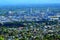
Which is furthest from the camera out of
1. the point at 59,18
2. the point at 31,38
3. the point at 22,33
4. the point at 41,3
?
the point at 41,3

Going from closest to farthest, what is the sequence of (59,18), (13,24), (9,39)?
(9,39) → (13,24) → (59,18)

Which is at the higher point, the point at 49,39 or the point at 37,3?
→ the point at 49,39

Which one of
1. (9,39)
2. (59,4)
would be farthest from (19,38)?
(59,4)

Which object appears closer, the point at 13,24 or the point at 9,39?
the point at 9,39

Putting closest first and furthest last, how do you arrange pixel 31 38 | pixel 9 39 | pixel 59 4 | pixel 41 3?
pixel 9 39
pixel 31 38
pixel 59 4
pixel 41 3

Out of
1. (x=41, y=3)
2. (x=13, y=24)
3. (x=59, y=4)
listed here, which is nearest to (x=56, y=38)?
(x=13, y=24)

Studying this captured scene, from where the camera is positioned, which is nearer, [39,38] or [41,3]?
[39,38]

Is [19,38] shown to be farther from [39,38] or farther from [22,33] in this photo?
[22,33]

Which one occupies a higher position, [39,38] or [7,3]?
[39,38]

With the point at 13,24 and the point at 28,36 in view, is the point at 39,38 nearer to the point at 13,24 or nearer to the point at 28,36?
the point at 28,36
